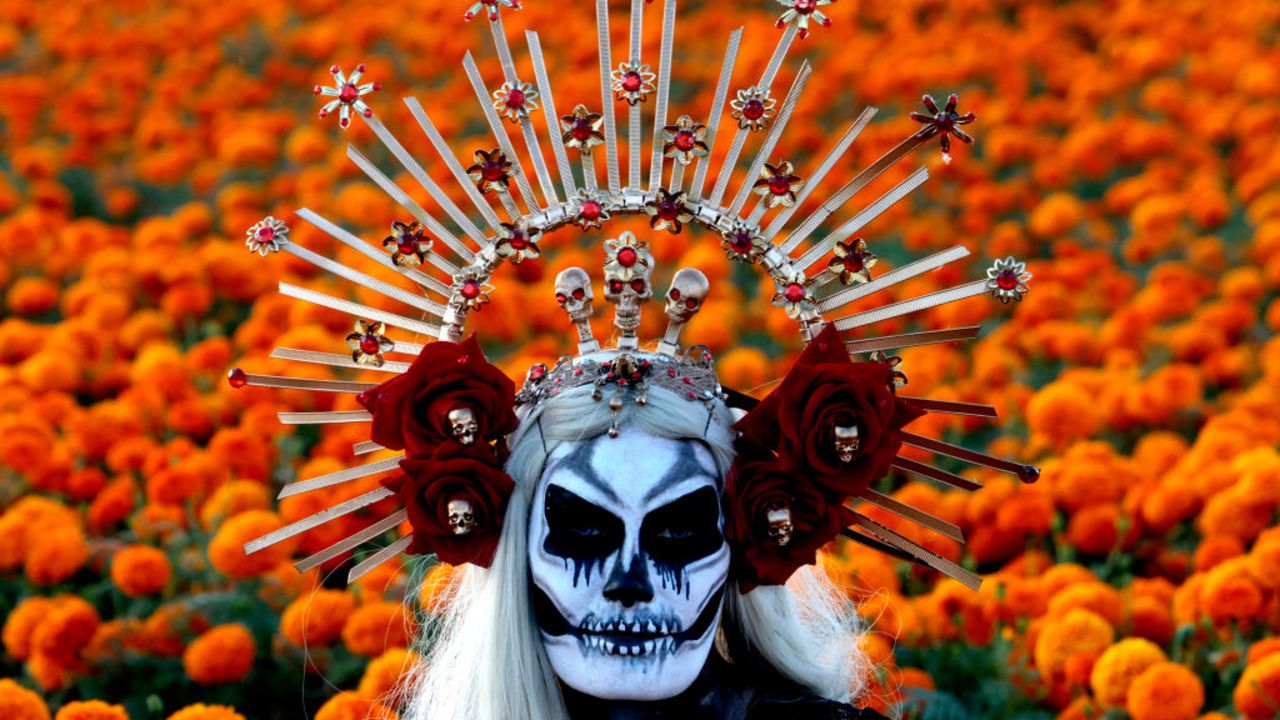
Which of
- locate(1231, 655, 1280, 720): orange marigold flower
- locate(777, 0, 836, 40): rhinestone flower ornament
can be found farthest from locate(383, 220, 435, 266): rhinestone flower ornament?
locate(1231, 655, 1280, 720): orange marigold flower

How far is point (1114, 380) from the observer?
5914 mm

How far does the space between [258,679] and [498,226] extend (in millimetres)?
1836

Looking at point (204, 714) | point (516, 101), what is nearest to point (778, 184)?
point (516, 101)

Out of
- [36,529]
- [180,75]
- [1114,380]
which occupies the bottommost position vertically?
[36,529]

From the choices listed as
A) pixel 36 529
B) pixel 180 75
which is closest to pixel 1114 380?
pixel 36 529

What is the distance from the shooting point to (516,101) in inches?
133

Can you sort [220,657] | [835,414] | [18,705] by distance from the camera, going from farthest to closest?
[220,657] < [18,705] < [835,414]

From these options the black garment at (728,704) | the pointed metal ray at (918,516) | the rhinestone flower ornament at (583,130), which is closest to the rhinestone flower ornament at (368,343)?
the rhinestone flower ornament at (583,130)

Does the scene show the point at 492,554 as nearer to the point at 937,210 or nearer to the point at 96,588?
the point at 96,588

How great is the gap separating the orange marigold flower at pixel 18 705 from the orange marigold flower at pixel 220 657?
477 mm

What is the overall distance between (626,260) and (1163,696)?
5.78ft

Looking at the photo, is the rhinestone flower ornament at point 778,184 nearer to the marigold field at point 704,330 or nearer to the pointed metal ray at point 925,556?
the pointed metal ray at point 925,556

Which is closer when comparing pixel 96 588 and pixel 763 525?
pixel 763 525

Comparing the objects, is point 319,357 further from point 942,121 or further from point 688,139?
point 942,121
